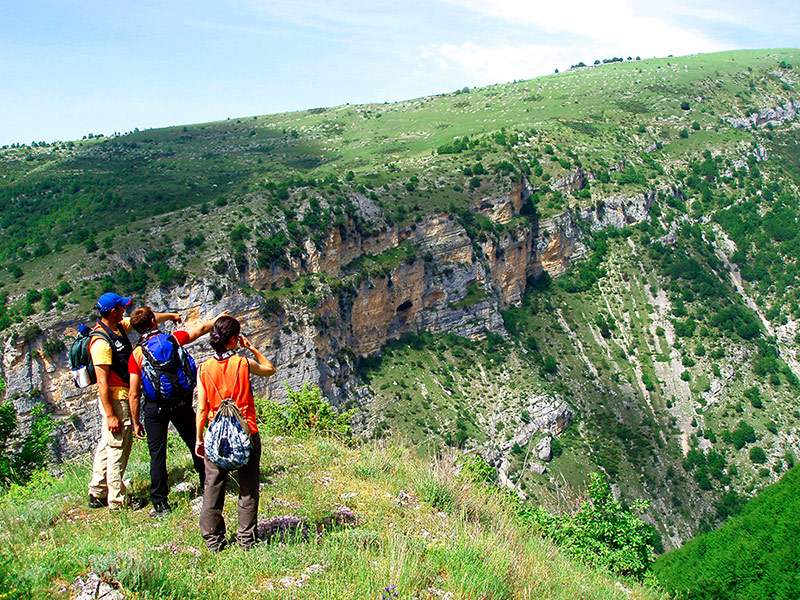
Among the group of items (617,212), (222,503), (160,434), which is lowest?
(222,503)

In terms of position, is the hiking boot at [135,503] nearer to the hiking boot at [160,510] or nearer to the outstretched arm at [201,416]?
the hiking boot at [160,510]

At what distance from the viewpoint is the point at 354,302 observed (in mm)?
43312

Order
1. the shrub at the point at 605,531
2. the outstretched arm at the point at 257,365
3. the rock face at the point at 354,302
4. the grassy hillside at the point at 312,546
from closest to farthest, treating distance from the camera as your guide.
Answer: the grassy hillside at the point at 312,546 → the outstretched arm at the point at 257,365 → the shrub at the point at 605,531 → the rock face at the point at 354,302

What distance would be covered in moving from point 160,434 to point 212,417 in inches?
49.8

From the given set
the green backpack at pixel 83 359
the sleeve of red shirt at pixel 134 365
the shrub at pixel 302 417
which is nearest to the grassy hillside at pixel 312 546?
the green backpack at pixel 83 359

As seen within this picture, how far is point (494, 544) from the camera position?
562 cm

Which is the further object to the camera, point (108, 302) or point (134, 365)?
point (108, 302)

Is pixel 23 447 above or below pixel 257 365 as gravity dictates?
below

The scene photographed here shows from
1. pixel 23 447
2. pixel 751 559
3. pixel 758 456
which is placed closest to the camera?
pixel 751 559

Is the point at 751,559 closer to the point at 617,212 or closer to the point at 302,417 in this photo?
the point at 302,417

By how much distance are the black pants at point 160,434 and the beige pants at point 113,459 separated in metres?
0.26

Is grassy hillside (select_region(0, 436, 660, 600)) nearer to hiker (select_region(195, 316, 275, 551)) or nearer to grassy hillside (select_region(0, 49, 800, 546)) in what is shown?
hiker (select_region(195, 316, 275, 551))

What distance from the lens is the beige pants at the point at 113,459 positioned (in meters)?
6.16

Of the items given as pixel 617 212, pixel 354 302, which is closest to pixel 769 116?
pixel 617 212
